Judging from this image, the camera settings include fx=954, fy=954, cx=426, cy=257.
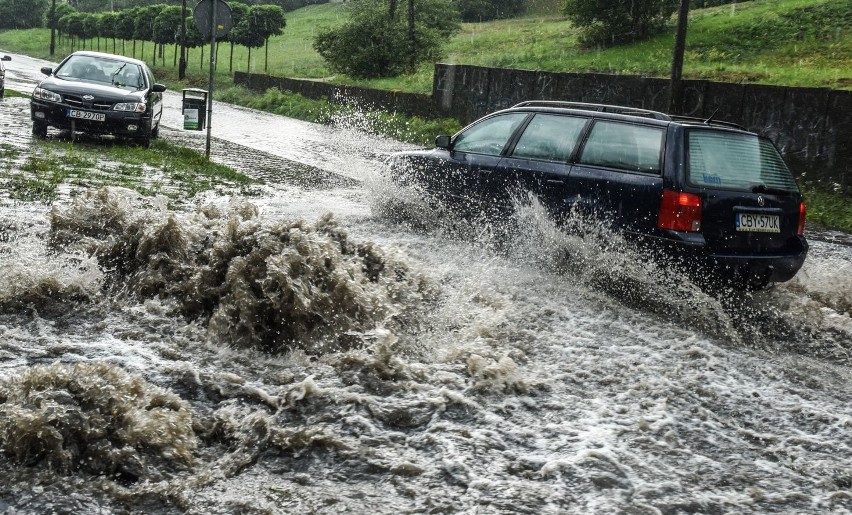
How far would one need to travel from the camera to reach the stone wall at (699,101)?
15969 millimetres

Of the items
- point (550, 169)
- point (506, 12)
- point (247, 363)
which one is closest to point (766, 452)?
point (247, 363)

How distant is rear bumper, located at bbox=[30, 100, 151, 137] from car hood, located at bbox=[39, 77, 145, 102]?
0.83 ft

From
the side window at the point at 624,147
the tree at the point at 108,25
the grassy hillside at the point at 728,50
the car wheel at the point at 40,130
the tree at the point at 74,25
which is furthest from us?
the tree at the point at 74,25

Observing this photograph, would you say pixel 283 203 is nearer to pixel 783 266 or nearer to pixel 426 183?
pixel 426 183

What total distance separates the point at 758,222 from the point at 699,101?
11974mm

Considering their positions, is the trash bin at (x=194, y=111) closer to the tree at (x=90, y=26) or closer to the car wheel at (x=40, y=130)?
the car wheel at (x=40, y=130)

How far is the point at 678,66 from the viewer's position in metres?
18.7

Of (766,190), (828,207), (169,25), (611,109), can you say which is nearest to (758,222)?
(766,190)

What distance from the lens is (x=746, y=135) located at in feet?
26.2

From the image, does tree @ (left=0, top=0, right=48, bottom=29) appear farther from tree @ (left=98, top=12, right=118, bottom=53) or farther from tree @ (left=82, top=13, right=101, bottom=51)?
tree @ (left=98, top=12, right=118, bottom=53)

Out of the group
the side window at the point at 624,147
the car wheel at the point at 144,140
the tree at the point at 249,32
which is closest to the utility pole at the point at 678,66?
the car wheel at the point at 144,140

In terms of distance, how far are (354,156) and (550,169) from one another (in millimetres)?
11304

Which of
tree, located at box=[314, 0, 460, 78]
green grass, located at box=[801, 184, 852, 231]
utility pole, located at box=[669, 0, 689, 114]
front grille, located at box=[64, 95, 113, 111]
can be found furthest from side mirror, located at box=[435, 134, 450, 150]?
tree, located at box=[314, 0, 460, 78]

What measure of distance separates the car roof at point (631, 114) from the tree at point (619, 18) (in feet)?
102
